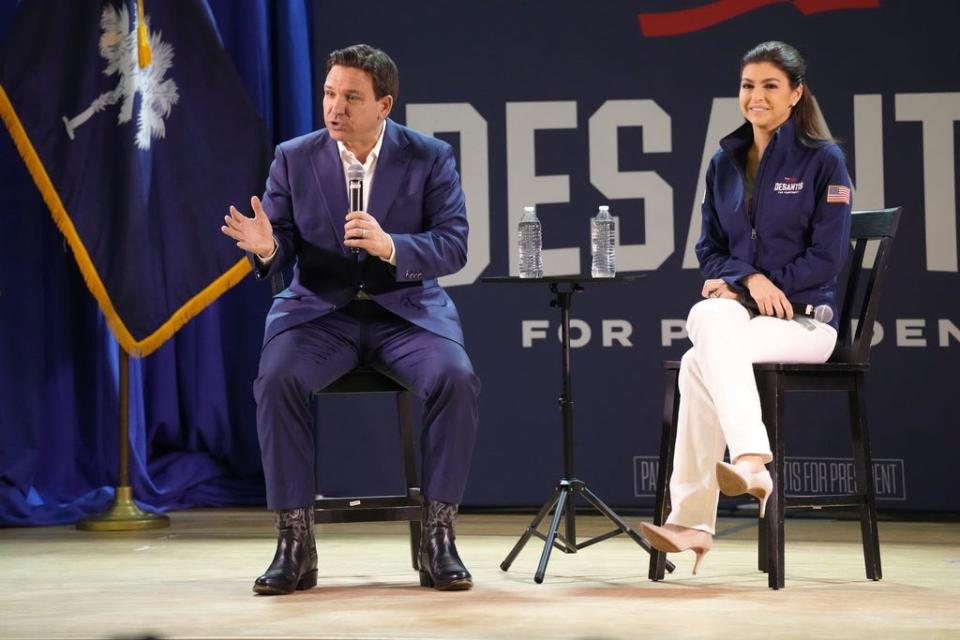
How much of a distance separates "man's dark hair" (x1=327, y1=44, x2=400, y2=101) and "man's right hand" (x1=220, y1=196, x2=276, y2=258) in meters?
0.50

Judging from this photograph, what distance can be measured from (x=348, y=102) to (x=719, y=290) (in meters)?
1.12

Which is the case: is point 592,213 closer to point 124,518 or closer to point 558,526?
point 558,526

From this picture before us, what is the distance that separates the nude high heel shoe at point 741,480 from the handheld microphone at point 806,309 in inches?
20.6

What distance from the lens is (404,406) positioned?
3.80m

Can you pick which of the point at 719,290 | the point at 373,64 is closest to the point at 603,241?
the point at 719,290

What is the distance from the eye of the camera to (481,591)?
3330 mm

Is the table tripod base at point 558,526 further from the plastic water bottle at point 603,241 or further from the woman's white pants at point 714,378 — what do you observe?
→ the plastic water bottle at point 603,241

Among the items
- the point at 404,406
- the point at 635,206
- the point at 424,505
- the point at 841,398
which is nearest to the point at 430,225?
the point at 404,406

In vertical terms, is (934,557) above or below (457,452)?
below

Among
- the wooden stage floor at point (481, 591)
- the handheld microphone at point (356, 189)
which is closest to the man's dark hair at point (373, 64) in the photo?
the handheld microphone at point (356, 189)

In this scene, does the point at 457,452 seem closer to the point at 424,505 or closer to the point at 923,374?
the point at 424,505

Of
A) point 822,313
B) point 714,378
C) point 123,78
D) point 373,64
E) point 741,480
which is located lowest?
point 741,480

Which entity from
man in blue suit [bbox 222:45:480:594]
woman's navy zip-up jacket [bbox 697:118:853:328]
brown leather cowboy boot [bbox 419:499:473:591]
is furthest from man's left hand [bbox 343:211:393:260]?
woman's navy zip-up jacket [bbox 697:118:853:328]

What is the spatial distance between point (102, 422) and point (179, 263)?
35.7 inches
